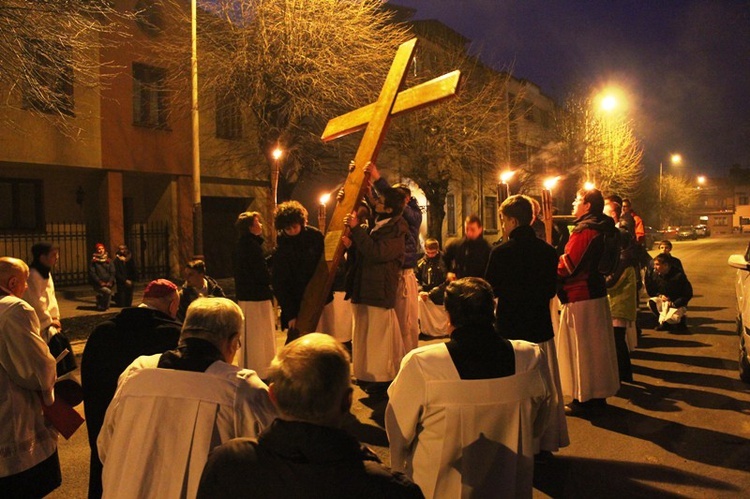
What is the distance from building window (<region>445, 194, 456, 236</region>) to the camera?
35906 mm

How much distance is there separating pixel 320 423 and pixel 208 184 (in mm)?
21779

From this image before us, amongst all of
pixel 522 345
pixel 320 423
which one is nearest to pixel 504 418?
pixel 522 345

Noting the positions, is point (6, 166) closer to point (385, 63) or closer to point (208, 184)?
point (208, 184)

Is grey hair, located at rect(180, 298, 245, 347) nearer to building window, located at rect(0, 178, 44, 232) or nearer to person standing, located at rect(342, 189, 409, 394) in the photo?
person standing, located at rect(342, 189, 409, 394)

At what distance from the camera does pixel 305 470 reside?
1823 millimetres

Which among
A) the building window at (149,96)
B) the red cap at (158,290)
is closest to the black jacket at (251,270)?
the red cap at (158,290)

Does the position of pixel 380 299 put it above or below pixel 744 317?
above

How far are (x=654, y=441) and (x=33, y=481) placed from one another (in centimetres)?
469

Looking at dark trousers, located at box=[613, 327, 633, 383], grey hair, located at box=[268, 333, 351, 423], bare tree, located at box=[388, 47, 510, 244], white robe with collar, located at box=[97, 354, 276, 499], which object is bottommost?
dark trousers, located at box=[613, 327, 633, 383]

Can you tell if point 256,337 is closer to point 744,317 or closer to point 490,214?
point 744,317

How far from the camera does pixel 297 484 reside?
1819 millimetres

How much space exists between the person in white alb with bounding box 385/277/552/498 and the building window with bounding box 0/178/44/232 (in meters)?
18.9

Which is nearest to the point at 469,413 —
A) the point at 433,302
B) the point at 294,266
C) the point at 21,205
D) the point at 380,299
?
the point at 294,266

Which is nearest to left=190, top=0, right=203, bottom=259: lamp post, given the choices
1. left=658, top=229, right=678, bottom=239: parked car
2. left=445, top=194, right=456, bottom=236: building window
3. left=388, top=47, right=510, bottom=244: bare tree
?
left=388, top=47, right=510, bottom=244: bare tree
